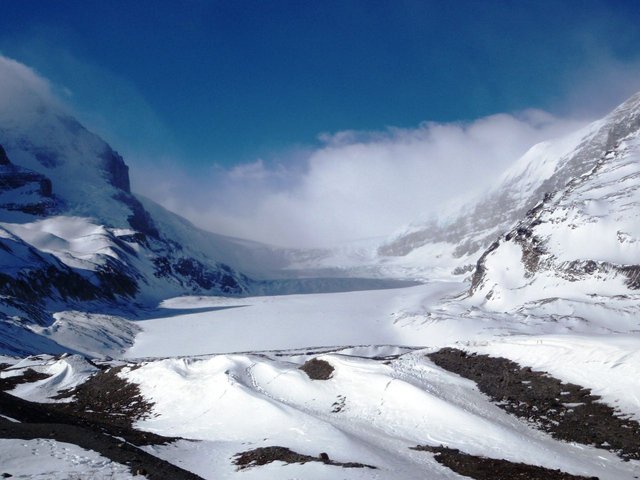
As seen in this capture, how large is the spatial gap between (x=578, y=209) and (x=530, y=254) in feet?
57.7

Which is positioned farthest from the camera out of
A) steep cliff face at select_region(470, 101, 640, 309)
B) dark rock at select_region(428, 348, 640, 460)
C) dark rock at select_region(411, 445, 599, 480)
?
steep cliff face at select_region(470, 101, 640, 309)

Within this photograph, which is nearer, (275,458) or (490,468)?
(490,468)

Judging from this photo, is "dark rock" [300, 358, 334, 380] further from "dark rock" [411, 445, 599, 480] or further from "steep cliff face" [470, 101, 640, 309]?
"steep cliff face" [470, 101, 640, 309]

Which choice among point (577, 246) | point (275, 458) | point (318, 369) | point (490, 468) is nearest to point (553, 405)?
point (490, 468)

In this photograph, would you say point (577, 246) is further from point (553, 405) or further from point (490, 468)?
point (490, 468)

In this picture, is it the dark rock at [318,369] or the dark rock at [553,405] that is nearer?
the dark rock at [553,405]

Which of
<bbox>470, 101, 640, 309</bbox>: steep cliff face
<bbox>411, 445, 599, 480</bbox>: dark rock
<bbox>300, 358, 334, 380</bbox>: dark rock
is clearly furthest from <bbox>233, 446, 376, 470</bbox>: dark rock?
<bbox>470, 101, 640, 309</bbox>: steep cliff face

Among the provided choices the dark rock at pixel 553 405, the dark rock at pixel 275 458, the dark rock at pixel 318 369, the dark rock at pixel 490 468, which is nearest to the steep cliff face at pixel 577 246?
the dark rock at pixel 553 405

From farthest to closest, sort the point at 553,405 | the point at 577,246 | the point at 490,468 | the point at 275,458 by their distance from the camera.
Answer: the point at 577,246
the point at 553,405
the point at 275,458
the point at 490,468

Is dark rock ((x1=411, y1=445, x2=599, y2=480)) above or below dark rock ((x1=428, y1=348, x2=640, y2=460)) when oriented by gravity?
below

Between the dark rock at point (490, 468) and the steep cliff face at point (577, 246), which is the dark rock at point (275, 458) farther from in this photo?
the steep cliff face at point (577, 246)

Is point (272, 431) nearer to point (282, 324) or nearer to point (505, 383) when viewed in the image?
point (505, 383)

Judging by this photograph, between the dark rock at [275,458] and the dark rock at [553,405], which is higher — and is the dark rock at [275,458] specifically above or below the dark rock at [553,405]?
below

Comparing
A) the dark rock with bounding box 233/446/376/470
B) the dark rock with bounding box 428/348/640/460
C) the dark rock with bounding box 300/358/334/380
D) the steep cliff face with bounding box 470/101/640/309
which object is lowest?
the dark rock with bounding box 233/446/376/470
